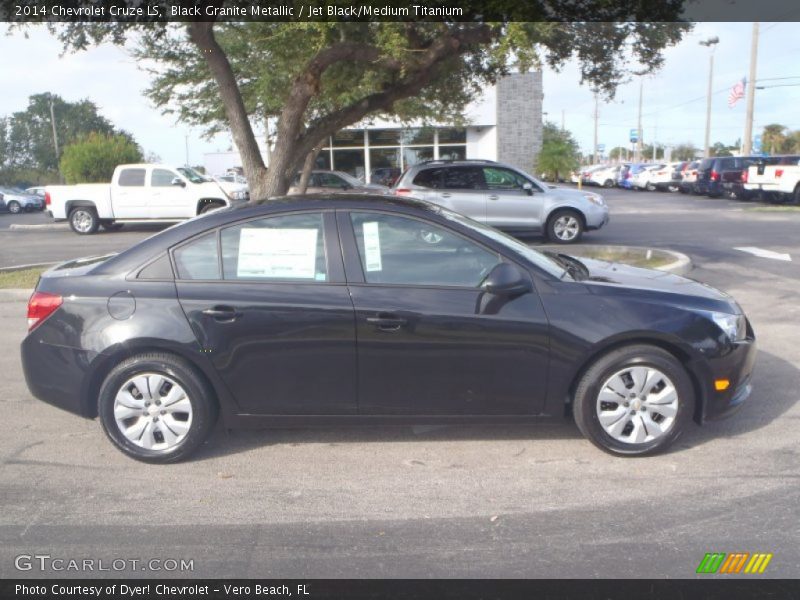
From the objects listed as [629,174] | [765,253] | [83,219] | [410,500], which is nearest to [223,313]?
[410,500]

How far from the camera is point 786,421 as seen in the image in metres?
5.33

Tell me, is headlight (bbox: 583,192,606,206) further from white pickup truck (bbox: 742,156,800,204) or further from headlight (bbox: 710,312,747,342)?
white pickup truck (bbox: 742,156,800,204)

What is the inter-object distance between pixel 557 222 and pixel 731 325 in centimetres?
1068

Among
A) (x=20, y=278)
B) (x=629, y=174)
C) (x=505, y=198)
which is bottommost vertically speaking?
(x=20, y=278)

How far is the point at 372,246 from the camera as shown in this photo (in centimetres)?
480

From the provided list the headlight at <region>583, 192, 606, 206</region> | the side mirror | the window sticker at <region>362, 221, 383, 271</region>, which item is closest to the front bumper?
the side mirror

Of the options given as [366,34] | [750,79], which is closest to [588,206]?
[366,34]

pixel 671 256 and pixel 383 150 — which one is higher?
pixel 383 150

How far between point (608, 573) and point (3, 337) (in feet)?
23.2

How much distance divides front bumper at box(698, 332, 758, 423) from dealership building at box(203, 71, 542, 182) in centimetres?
3151

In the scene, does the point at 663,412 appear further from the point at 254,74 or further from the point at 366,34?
the point at 254,74

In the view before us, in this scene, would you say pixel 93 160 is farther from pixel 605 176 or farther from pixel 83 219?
pixel 605 176

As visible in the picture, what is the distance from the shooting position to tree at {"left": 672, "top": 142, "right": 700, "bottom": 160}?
109312mm

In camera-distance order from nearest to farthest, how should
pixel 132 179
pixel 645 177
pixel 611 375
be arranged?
pixel 611 375 → pixel 132 179 → pixel 645 177
